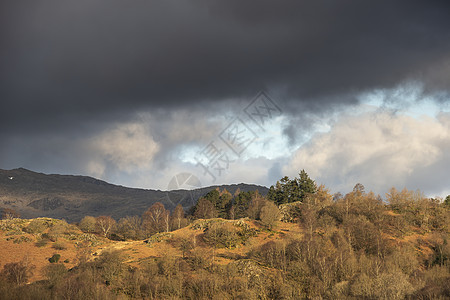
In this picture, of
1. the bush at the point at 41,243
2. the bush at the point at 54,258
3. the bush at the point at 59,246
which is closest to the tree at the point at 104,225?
the bush at the point at 41,243

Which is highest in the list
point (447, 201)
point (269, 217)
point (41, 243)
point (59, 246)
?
point (447, 201)

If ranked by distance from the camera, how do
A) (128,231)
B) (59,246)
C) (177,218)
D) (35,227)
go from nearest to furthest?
(59,246)
(35,227)
(177,218)
(128,231)

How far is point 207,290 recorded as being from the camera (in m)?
43.8

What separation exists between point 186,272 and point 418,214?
65441mm

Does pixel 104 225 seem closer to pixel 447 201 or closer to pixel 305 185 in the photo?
pixel 305 185

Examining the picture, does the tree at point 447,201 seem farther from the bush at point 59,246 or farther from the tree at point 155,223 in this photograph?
the bush at point 59,246

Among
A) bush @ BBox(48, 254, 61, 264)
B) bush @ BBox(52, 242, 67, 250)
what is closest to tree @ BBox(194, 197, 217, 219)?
bush @ BBox(52, 242, 67, 250)

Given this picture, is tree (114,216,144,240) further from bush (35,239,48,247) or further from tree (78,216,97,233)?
bush (35,239,48,247)

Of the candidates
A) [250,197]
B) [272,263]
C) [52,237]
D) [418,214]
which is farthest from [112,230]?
[418,214]

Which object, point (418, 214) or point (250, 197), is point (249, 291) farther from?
point (250, 197)

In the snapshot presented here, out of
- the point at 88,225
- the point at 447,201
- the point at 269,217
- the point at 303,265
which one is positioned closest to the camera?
the point at 303,265

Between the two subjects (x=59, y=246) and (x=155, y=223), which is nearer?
(x=59, y=246)

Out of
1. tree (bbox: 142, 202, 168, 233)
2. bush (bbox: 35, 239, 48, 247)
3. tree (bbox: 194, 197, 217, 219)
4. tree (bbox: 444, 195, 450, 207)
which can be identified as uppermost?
tree (bbox: 444, 195, 450, 207)

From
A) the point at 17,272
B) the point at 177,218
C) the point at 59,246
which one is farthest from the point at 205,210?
the point at 17,272
